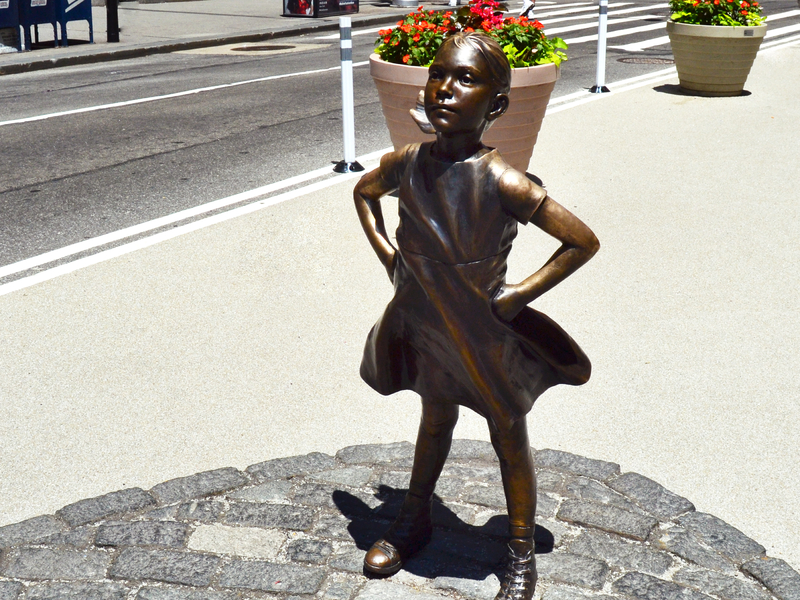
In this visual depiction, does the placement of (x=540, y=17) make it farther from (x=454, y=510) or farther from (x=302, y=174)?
(x=454, y=510)

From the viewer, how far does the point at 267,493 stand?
140 inches

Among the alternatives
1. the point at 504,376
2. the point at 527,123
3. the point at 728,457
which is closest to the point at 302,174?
the point at 527,123

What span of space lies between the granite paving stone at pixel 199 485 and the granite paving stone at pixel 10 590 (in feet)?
2.05

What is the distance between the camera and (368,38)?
802 inches

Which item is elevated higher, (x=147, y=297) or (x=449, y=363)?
(x=449, y=363)

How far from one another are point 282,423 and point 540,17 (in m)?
21.2

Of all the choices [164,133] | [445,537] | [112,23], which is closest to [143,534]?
[445,537]

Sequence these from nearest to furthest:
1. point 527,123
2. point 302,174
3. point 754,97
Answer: point 527,123
point 302,174
point 754,97

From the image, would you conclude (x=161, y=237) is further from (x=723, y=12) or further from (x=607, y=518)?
(x=723, y=12)

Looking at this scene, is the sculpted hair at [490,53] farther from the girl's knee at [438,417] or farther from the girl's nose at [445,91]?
the girl's knee at [438,417]

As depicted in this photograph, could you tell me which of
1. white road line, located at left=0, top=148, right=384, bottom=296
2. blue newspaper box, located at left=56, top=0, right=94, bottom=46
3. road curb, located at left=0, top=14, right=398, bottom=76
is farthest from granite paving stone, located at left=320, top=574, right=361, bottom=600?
blue newspaper box, located at left=56, top=0, right=94, bottom=46

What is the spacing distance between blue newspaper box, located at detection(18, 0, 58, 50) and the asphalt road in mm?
1883

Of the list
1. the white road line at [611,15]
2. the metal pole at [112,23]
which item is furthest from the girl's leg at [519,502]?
the white road line at [611,15]

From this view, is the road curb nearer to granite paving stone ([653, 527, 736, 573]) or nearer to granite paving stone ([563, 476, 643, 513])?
granite paving stone ([563, 476, 643, 513])
